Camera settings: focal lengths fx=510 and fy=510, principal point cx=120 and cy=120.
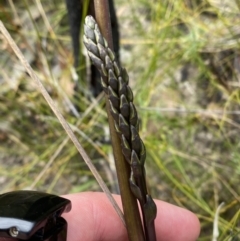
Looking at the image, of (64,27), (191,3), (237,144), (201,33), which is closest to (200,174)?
(237,144)

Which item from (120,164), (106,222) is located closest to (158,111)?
(106,222)

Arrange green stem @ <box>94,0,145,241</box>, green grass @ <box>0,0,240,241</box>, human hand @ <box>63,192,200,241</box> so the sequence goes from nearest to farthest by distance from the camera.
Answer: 1. green stem @ <box>94,0,145,241</box>
2. human hand @ <box>63,192,200,241</box>
3. green grass @ <box>0,0,240,241</box>

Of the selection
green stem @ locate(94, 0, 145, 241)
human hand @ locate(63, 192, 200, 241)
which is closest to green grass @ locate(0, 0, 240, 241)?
human hand @ locate(63, 192, 200, 241)

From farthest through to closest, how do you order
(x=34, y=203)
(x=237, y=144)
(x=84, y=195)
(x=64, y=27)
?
(x=64, y=27) → (x=237, y=144) → (x=84, y=195) → (x=34, y=203)

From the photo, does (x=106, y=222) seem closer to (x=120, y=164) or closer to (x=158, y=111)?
(x=120, y=164)

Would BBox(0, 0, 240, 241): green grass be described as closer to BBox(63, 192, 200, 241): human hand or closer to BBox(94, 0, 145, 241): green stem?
BBox(63, 192, 200, 241): human hand

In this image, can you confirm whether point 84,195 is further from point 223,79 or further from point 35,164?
point 223,79

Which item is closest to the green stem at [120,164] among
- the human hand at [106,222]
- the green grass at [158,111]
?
the human hand at [106,222]
